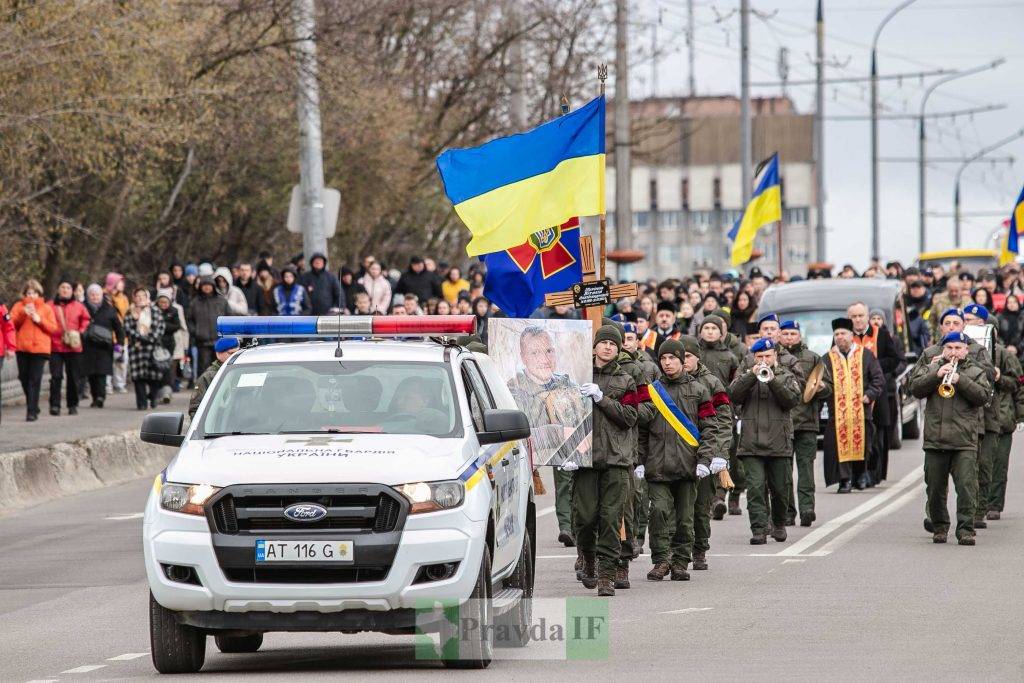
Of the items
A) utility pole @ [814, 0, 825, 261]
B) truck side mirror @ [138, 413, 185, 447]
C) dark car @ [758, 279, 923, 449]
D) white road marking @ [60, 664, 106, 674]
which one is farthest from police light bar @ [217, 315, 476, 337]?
utility pole @ [814, 0, 825, 261]

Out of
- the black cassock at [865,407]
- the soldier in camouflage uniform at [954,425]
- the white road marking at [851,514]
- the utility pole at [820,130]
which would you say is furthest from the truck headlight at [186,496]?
the utility pole at [820,130]

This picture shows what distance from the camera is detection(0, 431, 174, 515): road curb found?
63.7 ft

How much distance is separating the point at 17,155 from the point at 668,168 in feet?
293

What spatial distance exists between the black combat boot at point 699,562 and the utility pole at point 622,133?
17.9 meters

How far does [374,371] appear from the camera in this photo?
1026 cm

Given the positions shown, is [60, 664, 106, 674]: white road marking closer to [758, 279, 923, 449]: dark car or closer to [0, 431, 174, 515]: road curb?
[0, 431, 174, 515]: road curb

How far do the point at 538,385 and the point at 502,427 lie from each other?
10.2ft

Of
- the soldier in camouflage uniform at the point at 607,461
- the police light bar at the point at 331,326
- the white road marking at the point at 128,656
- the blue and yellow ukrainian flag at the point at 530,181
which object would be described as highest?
the blue and yellow ukrainian flag at the point at 530,181

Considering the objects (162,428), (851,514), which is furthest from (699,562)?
(162,428)

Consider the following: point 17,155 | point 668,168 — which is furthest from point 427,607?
Result: point 668,168

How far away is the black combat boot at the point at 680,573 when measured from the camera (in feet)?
44.4

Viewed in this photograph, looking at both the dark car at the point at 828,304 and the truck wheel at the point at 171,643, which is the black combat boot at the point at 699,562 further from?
the dark car at the point at 828,304

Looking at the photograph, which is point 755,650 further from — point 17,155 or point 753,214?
point 753,214

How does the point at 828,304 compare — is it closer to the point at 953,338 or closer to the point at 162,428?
the point at 953,338
